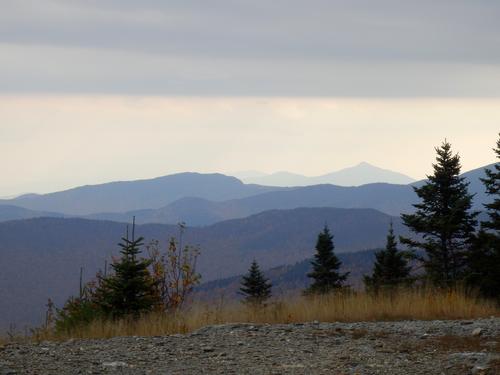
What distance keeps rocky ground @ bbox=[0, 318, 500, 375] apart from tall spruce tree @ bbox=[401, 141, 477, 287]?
23.7m

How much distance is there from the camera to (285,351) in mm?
8453

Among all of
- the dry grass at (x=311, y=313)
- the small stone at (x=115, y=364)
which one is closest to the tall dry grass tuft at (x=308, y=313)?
the dry grass at (x=311, y=313)

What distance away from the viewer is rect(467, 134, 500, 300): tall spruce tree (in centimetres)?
2895

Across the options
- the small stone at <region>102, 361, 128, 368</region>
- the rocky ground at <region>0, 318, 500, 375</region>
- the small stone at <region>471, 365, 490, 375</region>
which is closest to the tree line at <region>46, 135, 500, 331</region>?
the rocky ground at <region>0, 318, 500, 375</region>

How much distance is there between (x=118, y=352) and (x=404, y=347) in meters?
3.73

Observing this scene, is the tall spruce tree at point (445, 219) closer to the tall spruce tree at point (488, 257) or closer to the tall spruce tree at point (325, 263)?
the tall spruce tree at point (488, 257)

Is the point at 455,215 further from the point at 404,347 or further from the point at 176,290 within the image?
the point at 404,347

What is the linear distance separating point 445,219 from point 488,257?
2784 millimetres

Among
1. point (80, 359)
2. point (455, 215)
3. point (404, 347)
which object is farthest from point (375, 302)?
point (455, 215)

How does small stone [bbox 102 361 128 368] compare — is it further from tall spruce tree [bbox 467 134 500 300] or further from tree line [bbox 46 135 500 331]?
tall spruce tree [bbox 467 134 500 300]

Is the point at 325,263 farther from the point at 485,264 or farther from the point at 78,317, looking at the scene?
the point at 78,317

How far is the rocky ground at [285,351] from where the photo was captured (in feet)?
24.7

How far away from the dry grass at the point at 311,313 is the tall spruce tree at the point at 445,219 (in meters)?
21.0

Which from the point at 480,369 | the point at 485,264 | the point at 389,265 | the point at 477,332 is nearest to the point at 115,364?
the point at 480,369
